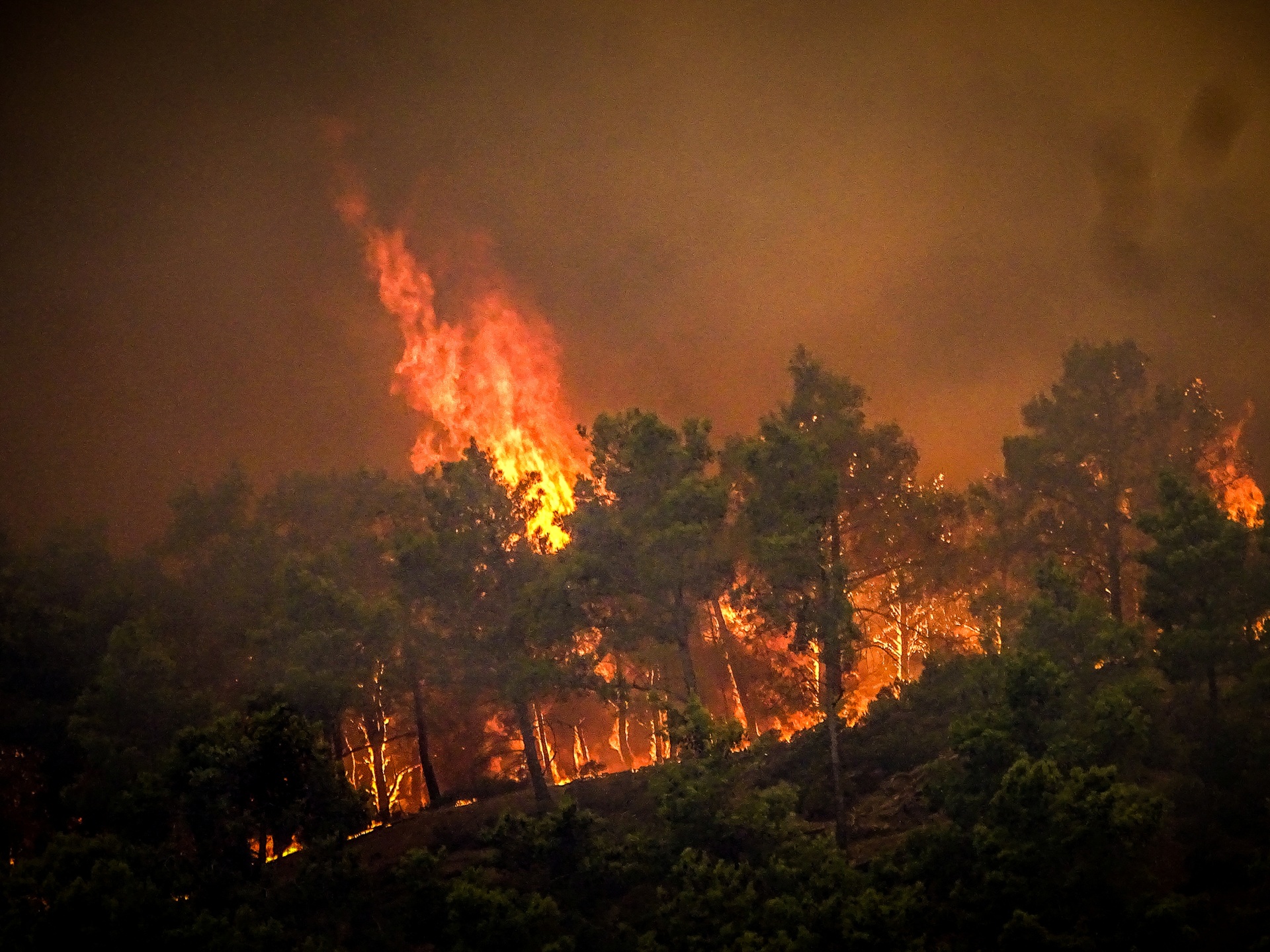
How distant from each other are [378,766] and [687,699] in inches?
497

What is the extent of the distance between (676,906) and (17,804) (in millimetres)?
22527

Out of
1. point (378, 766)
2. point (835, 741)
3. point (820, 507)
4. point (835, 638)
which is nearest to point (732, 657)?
point (378, 766)

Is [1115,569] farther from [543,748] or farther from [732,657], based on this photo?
[543,748]

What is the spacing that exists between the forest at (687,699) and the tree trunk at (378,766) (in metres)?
0.18

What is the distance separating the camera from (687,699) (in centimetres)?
3086

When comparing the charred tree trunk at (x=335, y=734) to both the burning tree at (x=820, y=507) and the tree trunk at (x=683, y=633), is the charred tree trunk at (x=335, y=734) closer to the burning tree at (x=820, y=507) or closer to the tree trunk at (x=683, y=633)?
→ the tree trunk at (x=683, y=633)

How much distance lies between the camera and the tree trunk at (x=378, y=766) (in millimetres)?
33594

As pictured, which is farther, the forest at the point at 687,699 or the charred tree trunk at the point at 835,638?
the charred tree trunk at the point at 835,638

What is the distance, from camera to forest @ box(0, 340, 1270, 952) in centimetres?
1750

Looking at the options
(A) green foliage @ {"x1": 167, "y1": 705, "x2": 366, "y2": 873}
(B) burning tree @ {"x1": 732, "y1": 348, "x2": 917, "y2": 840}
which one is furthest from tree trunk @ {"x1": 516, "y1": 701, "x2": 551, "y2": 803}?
(A) green foliage @ {"x1": 167, "y1": 705, "x2": 366, "y2": 873}

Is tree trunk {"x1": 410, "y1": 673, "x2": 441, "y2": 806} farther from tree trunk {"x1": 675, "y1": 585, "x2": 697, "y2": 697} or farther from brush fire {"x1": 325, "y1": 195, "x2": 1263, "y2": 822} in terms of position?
tree trunk {"x1": 675, "y1": 585, "x2": 697, "y2": 697}

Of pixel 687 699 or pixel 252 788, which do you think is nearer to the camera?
pixel 252 788

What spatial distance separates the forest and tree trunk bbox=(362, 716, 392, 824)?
0.18 metres

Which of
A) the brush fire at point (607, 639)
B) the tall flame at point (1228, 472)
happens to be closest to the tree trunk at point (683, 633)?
the brush fire at point (607, 639)
